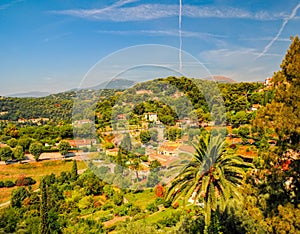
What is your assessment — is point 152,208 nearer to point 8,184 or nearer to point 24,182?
point 24,182

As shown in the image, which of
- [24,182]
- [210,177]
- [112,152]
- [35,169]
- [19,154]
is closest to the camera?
[210,177]

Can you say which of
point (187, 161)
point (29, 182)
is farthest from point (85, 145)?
point (29, 182)

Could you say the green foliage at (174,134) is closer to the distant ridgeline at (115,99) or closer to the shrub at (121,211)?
the distant ridgeline at (115,99)

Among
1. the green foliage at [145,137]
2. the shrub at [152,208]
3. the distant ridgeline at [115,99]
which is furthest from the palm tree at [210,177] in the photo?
the shrub at [152,208]

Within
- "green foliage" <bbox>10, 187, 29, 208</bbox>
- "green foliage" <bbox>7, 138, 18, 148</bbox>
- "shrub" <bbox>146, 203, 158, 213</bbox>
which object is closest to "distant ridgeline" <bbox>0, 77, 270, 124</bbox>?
"shrub" <bbox>146, 203, 158, 213</bbox>

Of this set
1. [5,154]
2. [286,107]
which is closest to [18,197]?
[5,154]

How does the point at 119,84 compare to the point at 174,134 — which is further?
the point at 174,134

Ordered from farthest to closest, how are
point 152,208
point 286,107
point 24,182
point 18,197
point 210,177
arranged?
point 24,182
point 18,197
point 152,208
point 210,177
point 286,107
